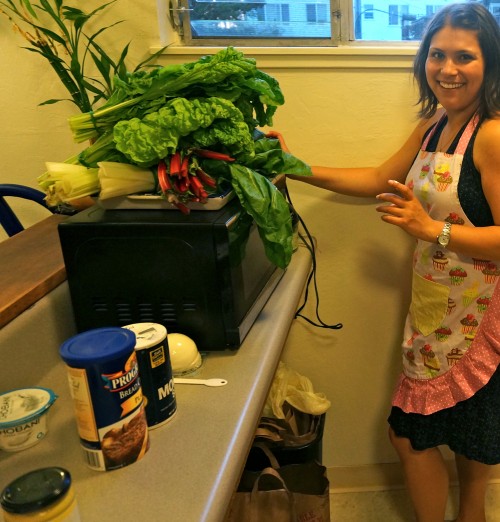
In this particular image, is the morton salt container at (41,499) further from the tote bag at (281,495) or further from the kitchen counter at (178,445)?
the tote bag at (281,495)

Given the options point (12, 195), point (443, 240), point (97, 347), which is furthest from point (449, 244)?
point (12, 195)

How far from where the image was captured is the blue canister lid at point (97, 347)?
0.74 m

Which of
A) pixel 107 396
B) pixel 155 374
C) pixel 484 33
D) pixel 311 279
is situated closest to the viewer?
pixel 107 396

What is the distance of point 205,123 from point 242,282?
309 mm

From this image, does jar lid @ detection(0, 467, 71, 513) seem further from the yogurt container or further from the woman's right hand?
the woman's right hand

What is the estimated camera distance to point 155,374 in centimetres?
86

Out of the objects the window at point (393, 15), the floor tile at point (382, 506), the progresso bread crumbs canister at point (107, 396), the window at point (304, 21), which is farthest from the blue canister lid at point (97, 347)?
the floor tile at point (382, 506)

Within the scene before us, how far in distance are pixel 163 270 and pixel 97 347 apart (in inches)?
12.0

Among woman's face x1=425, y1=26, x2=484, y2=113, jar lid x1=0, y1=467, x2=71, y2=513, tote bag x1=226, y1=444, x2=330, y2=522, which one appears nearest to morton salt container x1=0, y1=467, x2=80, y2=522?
jar lid x1=0, y1=467, x2=71, y2=513

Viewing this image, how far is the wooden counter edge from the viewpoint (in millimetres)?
1058

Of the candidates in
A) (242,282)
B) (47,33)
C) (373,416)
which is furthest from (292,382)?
(47,33)

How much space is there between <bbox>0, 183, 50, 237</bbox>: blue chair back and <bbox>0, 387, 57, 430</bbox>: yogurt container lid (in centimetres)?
75

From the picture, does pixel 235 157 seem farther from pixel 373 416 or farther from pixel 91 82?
pixel 373 416

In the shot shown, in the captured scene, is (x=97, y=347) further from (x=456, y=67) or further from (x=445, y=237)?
(x=456, y=67)
